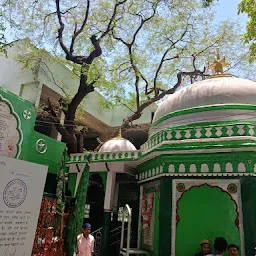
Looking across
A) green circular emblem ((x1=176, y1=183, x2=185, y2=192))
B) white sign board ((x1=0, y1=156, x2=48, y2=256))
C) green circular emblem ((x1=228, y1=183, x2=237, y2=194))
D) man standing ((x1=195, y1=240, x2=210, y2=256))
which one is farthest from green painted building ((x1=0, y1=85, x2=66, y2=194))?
green circular emblem ((x1=228, y1=183, x2=237, y2=194))

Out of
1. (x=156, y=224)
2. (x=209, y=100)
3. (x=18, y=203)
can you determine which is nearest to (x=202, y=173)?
(x=156, y=224)

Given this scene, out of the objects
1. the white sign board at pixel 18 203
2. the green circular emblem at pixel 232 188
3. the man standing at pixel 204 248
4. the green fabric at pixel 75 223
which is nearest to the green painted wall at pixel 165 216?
the man standing at pixel 204 248

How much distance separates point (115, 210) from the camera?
9.36 m

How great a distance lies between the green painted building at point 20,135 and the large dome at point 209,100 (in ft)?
12.9

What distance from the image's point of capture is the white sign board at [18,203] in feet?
12.2

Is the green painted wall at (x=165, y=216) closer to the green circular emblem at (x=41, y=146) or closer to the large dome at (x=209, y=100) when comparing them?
the large dome at (x=209, y=100)

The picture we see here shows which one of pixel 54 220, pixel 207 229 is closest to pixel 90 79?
pixel 54 220

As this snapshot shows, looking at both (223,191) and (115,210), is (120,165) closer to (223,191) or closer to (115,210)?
(115,210)

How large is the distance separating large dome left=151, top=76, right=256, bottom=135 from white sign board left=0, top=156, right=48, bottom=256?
15.1 feet

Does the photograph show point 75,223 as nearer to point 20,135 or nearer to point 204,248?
point 204,248

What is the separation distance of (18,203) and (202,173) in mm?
4398

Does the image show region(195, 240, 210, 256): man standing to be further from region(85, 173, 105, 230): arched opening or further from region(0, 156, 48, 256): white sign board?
region(85, 173, 105, 230): arched opening

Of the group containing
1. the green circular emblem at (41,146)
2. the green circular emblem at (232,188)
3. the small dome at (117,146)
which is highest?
the small dome at (117,146)

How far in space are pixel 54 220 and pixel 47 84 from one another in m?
9.17
